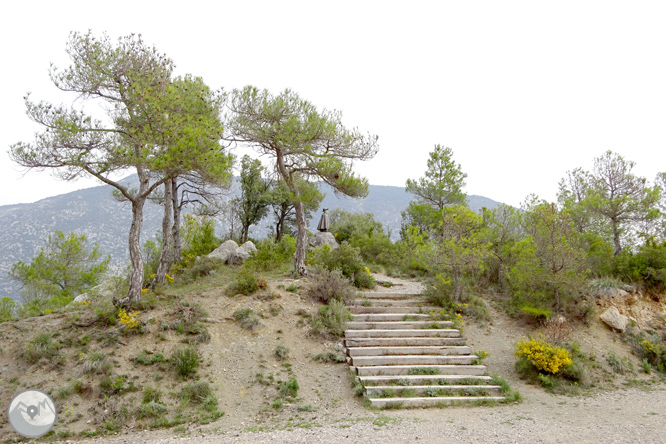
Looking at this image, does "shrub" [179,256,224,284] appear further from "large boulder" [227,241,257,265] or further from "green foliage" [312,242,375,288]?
"green foliage" [312,242,375,288]

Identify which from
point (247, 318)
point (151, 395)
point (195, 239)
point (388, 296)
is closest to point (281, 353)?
point (247, 318)

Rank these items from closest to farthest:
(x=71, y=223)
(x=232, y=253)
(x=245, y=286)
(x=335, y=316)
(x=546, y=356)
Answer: (x=546, y=356) < (x=335, y=316) < (x=245, y=286) < (x=232, y=253) < (x=71, y=223)

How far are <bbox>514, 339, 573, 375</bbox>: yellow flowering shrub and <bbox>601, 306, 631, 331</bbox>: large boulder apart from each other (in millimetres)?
3001

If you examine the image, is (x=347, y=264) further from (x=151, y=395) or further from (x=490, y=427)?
(x=490, y=427)

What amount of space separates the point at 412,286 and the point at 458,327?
11.4ft

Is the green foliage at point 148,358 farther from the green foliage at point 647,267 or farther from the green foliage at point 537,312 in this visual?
the green foliage at point 647,267

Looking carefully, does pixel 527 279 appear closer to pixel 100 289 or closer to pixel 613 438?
pixel 613 438

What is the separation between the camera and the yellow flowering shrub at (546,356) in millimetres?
8242

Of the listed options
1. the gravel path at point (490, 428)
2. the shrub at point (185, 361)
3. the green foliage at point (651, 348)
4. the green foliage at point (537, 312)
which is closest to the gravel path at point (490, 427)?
the gravel path at point (490, 428)

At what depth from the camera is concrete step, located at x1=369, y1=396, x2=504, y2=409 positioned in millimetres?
7113

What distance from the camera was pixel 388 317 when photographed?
10453 millimetres

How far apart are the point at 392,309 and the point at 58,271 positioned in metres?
19.1

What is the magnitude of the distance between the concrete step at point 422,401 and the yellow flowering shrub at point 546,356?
1.56 metres

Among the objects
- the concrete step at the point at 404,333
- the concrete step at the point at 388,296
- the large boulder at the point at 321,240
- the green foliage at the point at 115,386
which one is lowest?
the green foliage at the point at 115,386
